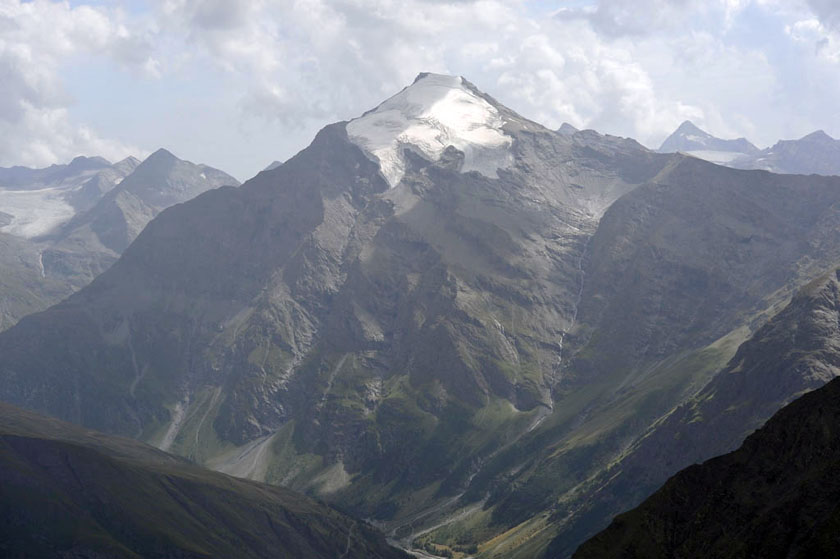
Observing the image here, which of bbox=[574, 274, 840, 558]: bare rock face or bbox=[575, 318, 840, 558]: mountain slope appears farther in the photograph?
bbox=[574, 274, 840, 558]: bare rock face

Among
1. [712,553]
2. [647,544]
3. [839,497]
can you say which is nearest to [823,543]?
[839,497]

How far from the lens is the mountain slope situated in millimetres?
123188

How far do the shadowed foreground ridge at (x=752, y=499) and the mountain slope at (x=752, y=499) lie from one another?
0.16m

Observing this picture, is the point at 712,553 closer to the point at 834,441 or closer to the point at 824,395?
the point at 834,441

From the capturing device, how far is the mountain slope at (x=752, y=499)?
123m

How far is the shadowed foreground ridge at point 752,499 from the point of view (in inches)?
4850

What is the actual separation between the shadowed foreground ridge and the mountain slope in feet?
0.52

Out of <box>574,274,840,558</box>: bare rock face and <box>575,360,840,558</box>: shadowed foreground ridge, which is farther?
<box>574,274,840,558</box>: bare rock face

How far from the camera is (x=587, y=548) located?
452 feet

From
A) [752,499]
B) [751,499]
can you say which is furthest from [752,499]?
[751,499]

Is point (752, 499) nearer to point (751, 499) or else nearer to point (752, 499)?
point (752, 499)

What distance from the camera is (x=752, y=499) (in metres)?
134

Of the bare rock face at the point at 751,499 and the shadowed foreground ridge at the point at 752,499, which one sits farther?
the bare rock face at the point at 751,499

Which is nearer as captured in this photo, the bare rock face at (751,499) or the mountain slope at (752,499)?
the mountain slope at (752,499)
